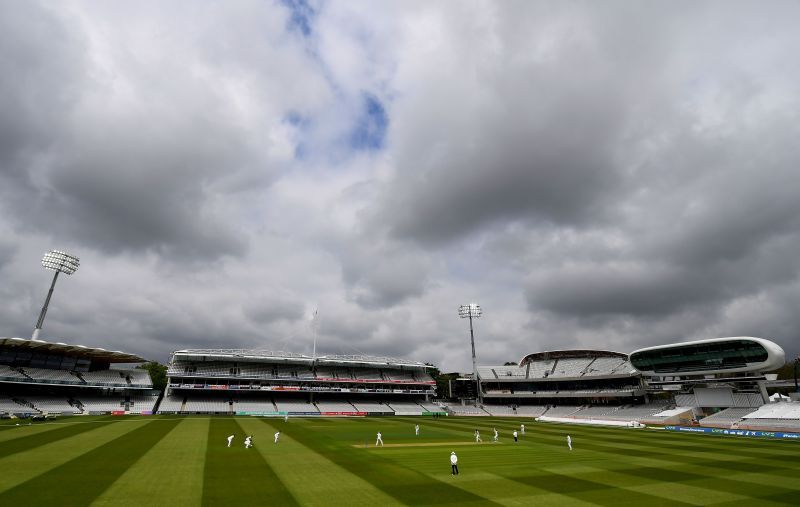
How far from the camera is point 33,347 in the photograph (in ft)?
229

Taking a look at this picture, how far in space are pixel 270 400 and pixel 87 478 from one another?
6992 cm

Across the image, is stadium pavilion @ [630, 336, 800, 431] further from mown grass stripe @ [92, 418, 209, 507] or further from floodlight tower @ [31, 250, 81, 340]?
floodlight tower @ [31, 250, 81, 340]

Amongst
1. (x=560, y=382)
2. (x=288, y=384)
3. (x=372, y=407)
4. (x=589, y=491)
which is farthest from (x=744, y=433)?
(x=288, y=384)

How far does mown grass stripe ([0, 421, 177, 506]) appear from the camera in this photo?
17.1 meters

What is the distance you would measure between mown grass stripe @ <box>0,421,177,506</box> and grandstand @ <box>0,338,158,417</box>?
4867 centimetres

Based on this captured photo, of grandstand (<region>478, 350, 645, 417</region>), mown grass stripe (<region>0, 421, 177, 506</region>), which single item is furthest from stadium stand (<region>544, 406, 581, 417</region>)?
mown grass stripe (<region>0, 421, 177, 506</region>)

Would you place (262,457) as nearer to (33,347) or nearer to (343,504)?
(343,504)

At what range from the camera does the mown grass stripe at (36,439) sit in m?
29.0

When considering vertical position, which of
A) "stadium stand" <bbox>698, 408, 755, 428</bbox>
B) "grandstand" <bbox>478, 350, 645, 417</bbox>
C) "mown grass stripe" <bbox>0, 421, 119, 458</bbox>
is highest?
"grandstand" <bbox>478, 350, 645, 417</bbox>

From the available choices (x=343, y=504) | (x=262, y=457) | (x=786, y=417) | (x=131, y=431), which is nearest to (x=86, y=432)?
(x=131, y=431)

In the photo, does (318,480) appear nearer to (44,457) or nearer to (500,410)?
(44,457)

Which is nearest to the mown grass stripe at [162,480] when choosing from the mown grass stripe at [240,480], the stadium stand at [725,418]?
the mown grass stripe at [240,480]

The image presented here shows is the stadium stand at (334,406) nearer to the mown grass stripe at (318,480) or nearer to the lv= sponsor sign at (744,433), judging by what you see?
the mown grass stripe at (318,480)

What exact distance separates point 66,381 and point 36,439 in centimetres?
4509
